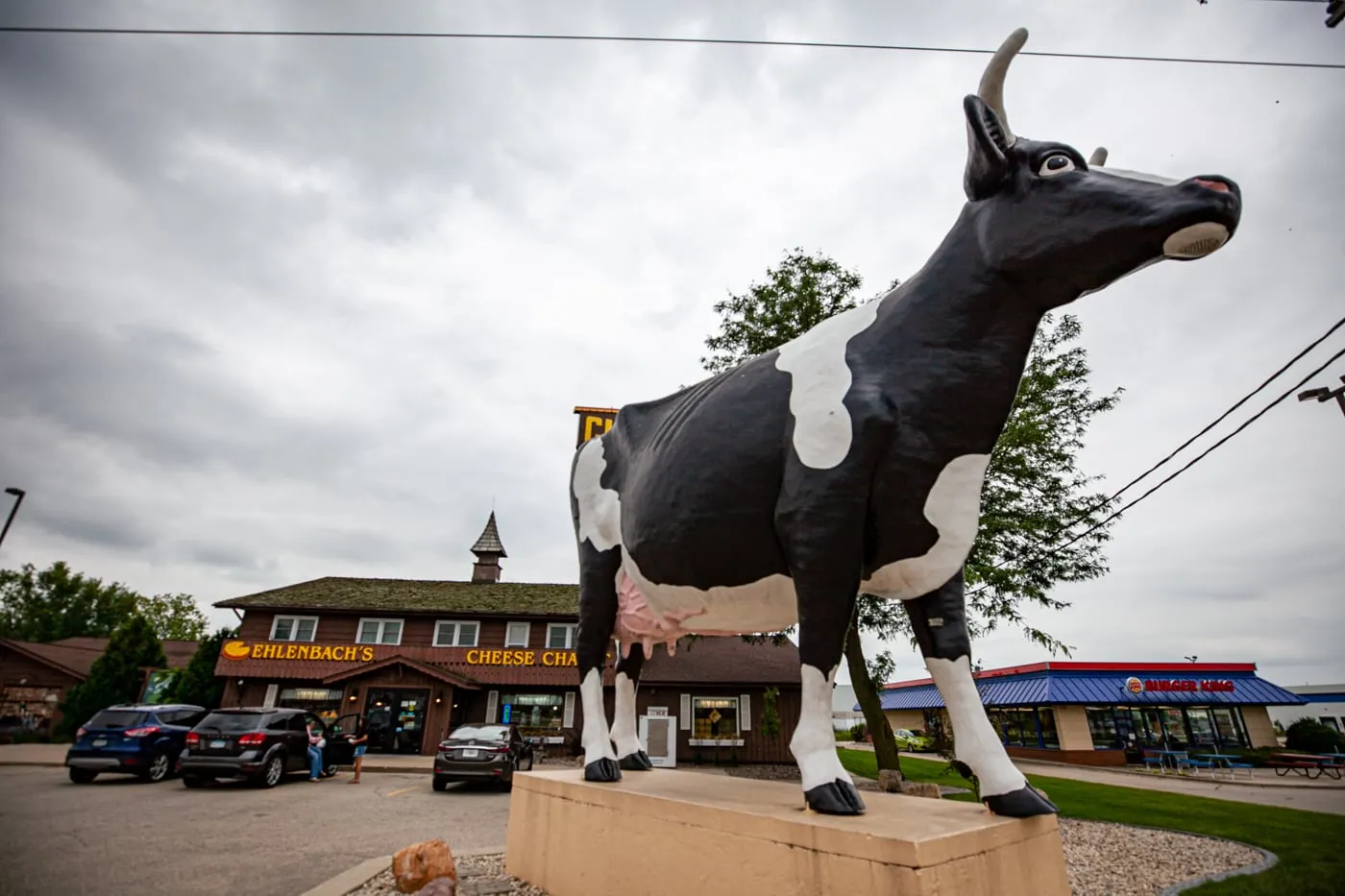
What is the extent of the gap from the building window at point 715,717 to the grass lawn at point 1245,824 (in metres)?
8.35

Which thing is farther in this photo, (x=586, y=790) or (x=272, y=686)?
(x=272, y=686)

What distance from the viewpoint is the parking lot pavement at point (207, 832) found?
4.90m

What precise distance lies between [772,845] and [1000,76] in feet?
10.4

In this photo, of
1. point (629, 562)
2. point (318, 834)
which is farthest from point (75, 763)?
point (629, 562)

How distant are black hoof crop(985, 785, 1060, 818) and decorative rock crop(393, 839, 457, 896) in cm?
370

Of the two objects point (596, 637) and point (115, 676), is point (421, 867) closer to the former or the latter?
point (596, 637)

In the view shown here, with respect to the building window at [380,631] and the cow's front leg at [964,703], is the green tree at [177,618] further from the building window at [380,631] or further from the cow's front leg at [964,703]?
the cow's front leg at [964,703]

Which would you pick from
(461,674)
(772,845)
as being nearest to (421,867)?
(772,845)

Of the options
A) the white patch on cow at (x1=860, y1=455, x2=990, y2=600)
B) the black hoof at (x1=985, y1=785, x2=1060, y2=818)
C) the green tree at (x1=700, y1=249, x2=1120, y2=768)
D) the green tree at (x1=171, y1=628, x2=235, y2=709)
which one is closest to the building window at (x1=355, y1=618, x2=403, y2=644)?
the green tree at (x1=171, y1=628, x2=235, y2=709)

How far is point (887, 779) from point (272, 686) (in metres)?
22.4

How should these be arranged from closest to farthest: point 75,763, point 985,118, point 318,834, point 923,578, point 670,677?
point 985,118 < point 923,578 < point 318,834 < point 75,763 < point 670,677

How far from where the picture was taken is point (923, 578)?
268cm

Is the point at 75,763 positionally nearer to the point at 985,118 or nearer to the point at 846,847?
the point at 846,847

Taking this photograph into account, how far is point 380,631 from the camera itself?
78.0ft
